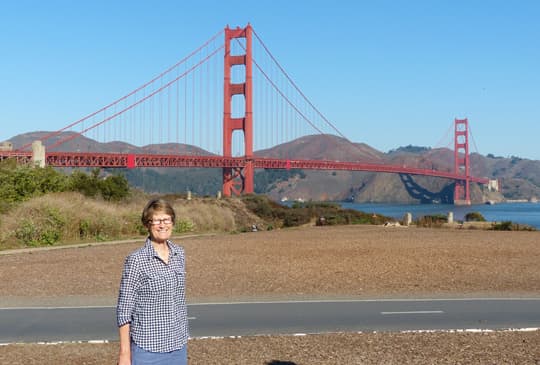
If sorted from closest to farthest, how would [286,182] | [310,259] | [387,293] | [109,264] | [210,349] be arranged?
[210,349] < [387,293] < [109,264] < [310,259] < [286,182]

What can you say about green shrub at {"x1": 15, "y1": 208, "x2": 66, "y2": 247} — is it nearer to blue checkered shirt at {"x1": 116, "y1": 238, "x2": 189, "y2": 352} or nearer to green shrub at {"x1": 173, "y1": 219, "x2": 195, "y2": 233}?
green shrub at {"x1": 173, "y1": 219, "x2": 195, "y2": 233}

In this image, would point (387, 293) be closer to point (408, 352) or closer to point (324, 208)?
point (408, 352)

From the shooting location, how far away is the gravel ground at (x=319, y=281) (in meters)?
7.29

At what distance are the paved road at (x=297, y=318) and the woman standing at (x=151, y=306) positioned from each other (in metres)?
4.15

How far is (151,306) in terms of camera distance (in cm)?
434

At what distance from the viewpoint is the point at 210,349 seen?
7.55 m

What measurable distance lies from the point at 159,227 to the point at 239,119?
6049cm

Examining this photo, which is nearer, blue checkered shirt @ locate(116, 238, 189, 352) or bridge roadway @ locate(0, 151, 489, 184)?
blue checkered shirt @ locate(116, 238, 189, 352)

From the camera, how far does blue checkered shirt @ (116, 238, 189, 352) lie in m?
4.32

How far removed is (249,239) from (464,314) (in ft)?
47.8

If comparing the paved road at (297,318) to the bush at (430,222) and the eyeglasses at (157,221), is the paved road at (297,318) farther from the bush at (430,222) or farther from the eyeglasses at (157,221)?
the bush at (430,222)

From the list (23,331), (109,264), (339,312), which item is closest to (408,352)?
(339,312)

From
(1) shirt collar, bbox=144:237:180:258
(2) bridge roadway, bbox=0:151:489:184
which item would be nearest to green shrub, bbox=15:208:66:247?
(1) shirt collar, bbox=144:237:180:258

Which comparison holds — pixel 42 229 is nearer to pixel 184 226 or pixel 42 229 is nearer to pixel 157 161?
pixel 184 226
